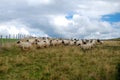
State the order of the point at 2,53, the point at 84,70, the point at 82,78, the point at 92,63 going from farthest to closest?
the point at 2,53, the point at 92,63, the point at 84,70, the point at 82,78

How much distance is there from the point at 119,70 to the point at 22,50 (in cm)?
1570

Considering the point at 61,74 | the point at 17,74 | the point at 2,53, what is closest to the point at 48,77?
the point at 61,74

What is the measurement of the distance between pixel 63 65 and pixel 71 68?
1027 mm

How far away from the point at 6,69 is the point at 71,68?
5.24m

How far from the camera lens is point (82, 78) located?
21.1 metres

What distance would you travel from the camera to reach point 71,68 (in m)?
23.6

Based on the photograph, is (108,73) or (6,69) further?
(6,69)

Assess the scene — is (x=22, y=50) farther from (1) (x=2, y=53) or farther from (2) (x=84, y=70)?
(2) (x=84, y=70)

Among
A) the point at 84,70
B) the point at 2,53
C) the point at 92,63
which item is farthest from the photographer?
the point at 2,53

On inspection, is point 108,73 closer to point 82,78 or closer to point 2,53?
point 82,78

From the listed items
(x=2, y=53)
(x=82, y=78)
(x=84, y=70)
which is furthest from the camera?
(x=2, y=53)

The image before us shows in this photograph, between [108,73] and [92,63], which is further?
[92,63]

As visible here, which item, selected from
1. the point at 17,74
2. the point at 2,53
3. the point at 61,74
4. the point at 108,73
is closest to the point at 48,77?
the point at 61,74

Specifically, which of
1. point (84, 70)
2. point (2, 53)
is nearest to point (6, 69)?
point (84, 70)
